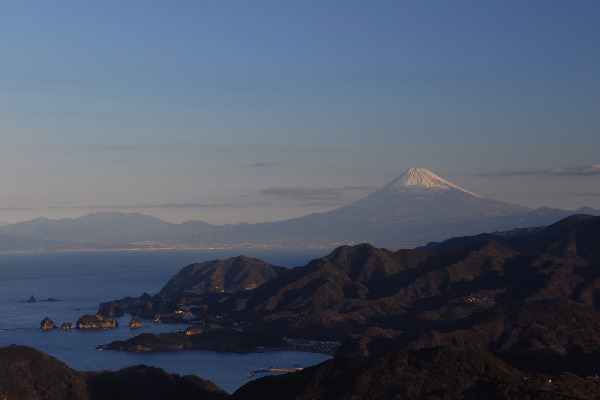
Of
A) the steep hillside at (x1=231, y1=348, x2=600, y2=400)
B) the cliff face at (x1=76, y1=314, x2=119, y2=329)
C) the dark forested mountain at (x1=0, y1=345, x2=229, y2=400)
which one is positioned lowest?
the cliff face at (x1=76, y1=314, x2=119, y2=329)

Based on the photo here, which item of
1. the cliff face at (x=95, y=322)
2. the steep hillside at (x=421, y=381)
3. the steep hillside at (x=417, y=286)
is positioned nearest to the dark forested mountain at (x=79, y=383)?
the steep hillside at (x=421, y=381)

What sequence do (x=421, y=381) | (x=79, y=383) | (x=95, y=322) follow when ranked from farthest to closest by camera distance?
(x=95, y=322), (x=79, y=383), (x=421, y=381)

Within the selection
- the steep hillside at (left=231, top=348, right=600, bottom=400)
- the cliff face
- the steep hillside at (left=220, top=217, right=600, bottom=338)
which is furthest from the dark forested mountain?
the cliff face

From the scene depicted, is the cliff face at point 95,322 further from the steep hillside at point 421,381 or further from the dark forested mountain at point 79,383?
the steep hillside at point 421,381

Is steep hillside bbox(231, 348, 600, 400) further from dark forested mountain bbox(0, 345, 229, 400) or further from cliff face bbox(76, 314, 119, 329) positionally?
cliff face bbox(76, 314, 119, 329)

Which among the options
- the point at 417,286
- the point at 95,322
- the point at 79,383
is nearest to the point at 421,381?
the point at 79,383

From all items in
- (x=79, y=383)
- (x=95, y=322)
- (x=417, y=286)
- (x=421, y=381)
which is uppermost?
Answer: (x=417, y=286)

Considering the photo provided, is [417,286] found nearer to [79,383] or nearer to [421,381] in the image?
[79,383]

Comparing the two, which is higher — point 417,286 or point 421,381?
point 417,286

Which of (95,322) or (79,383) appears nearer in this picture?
(79,383)
